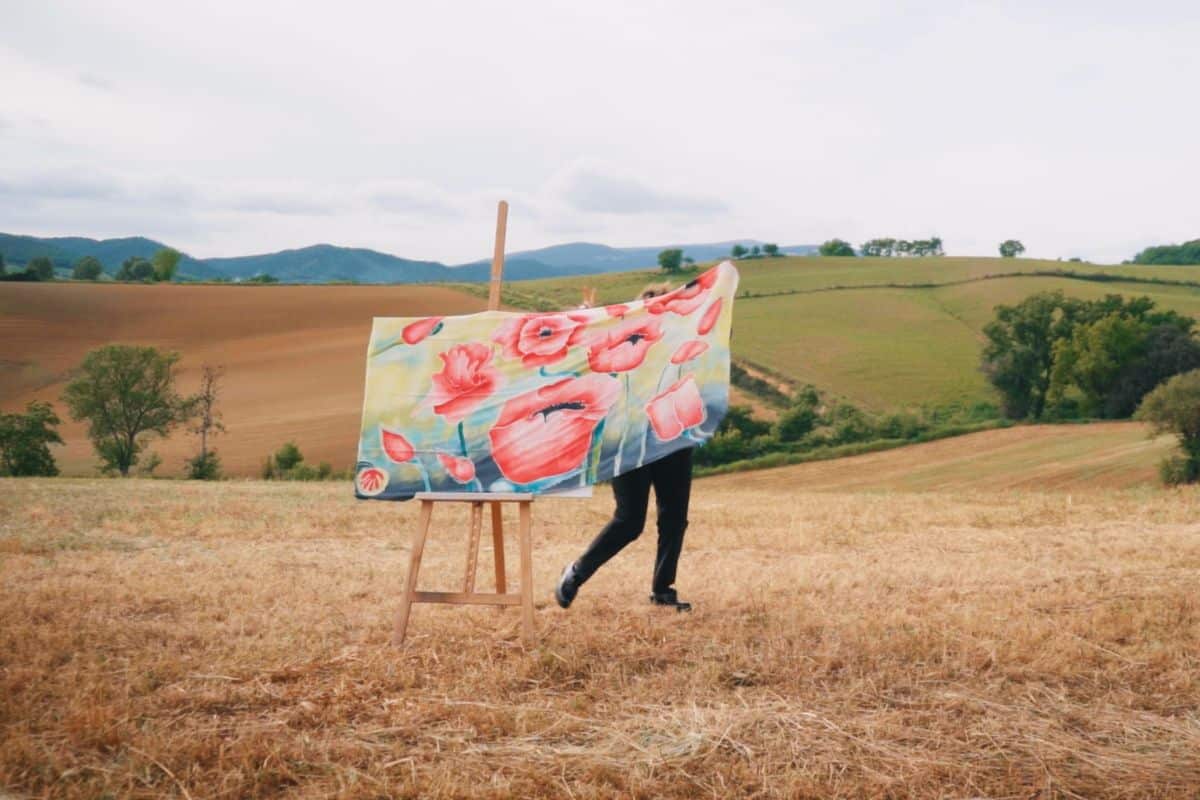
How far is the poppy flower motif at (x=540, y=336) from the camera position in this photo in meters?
6.96

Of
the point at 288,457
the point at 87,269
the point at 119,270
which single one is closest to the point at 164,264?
the point at 119,270

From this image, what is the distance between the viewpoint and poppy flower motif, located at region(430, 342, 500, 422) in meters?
6.88

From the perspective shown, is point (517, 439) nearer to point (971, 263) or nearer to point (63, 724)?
point (63, 724)

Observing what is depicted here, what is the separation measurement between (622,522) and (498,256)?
228cm

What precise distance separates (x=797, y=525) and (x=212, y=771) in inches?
397

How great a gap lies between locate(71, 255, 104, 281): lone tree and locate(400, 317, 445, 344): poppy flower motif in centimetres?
6736

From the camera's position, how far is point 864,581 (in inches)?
327

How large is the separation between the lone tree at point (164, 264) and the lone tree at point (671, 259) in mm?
36065

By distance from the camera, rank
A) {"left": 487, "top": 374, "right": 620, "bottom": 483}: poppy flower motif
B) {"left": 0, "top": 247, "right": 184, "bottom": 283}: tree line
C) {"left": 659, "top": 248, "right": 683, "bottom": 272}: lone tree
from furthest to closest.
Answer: {"left": 659, "top": 248, "right": 683, "bottom": 272}: lone tree
{"left": 0, "top": 247, "right": 184, "bottom": 283}: tree line
{"left": 487, "top": 374, "right": 620, "bottom": 483}: poppy flower motif

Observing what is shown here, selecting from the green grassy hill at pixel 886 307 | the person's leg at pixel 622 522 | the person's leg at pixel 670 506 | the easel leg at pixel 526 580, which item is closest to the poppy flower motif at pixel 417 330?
the easel leg at pixel 526 580

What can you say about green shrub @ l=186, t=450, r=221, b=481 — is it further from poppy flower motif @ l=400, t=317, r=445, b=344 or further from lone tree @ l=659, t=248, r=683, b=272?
lone tree @ l=659, t=248, r=683, b=272

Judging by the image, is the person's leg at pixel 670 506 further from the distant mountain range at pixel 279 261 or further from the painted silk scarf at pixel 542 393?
the distant mountain range at pixel 279 261

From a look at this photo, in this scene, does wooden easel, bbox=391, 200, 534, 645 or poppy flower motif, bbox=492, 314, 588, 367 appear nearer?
wooden easel, bbox=391, 200, 534, 645

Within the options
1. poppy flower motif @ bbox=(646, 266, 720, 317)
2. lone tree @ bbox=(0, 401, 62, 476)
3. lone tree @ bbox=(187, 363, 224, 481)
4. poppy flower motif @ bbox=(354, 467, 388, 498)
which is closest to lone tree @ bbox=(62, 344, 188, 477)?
lone tree @ bbox=(187, 363, 224, 481)
